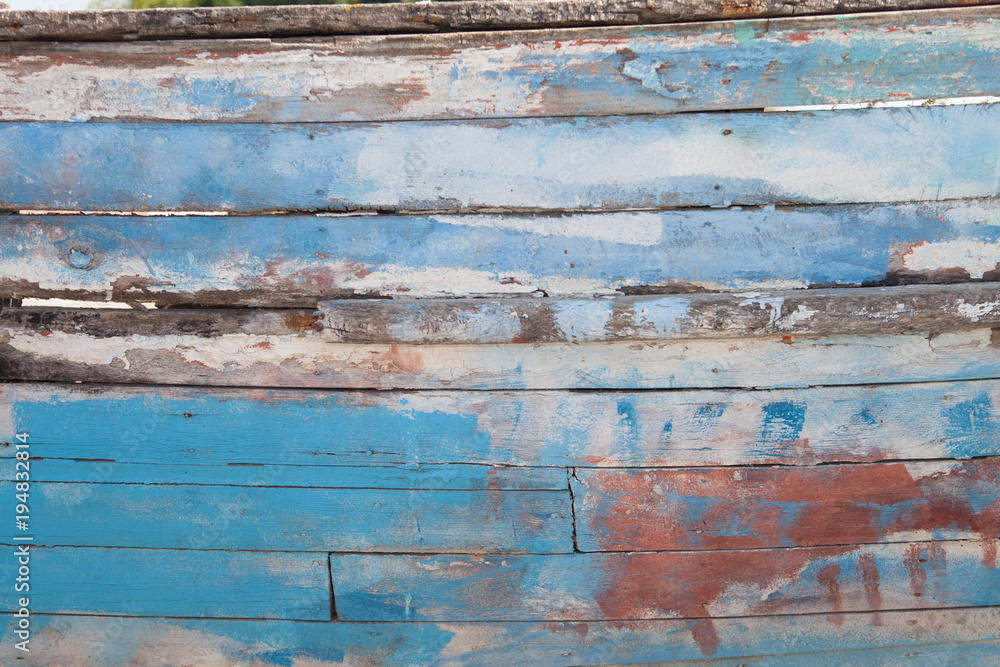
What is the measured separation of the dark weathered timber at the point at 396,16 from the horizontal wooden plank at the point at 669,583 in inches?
52.1

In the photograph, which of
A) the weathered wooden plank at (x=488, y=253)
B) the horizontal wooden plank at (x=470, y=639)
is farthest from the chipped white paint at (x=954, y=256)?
the horizontal wooden plank at (x=470, y=639)

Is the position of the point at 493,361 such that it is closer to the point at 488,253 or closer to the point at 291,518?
the point at 488,253

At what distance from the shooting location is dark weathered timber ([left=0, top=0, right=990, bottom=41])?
1.32 m

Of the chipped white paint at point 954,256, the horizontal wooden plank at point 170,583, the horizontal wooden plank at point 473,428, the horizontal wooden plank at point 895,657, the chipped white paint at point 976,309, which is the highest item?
the chipped white paint at point 954,256

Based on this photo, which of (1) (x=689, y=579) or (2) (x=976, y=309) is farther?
(1) (x=689, y=579)

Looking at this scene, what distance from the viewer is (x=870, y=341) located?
143 centimetres

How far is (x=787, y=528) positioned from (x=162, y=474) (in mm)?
1634

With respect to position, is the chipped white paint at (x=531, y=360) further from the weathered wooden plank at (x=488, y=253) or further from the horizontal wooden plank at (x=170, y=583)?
the horizontal wooden plank at (x=170, y=583)

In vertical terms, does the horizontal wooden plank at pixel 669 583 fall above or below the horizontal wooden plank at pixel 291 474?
Answer: below

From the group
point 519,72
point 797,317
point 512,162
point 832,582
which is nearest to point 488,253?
point 512,162

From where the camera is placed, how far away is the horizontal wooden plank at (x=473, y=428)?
4.81ft

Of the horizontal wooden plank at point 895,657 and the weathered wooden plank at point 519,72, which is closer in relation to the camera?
the weathered wooden plank at point 519,72

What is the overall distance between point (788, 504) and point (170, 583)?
5.37 ft

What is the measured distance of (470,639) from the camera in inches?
60.4
